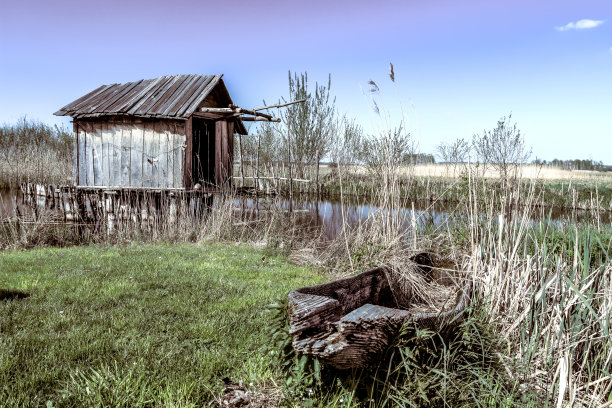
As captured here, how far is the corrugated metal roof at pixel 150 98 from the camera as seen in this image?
10328 mm

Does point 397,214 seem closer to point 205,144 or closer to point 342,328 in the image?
point 342,328

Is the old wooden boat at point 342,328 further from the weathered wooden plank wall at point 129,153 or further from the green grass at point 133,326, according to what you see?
the weathered wooden plank wall at point 129,153

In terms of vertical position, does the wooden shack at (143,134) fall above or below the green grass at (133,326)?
above

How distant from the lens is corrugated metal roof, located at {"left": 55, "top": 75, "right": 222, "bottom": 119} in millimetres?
10328

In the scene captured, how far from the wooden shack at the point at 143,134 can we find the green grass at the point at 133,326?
458cm

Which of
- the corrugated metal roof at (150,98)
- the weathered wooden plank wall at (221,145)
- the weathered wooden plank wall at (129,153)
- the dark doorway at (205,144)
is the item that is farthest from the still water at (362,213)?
the corrugated metal roof at (150,98)

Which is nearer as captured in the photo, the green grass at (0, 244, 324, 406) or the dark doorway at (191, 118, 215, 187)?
the green grass at (0, 244, 324, 406)

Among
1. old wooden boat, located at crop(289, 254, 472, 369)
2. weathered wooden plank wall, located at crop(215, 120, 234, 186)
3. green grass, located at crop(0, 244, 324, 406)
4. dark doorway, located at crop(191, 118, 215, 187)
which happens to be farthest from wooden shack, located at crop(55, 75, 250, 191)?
old wooden boat, located at crop(289, 254, 472, 369)

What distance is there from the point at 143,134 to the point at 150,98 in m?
1.09

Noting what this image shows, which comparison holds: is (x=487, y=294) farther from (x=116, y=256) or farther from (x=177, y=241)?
(x=177, y=241)

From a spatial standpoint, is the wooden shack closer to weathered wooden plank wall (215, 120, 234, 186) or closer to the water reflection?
weathered wooden plank wall (215, 120, 234, 186)

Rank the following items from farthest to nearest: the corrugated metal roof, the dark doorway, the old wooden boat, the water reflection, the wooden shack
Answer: the dark doorway
the wooden shack
the corrugated metal roof
the water reflection
the old wooden boat

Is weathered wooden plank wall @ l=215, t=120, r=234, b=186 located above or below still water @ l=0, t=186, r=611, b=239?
above

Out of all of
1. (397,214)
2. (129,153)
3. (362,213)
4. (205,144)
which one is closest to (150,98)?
(129,153)
